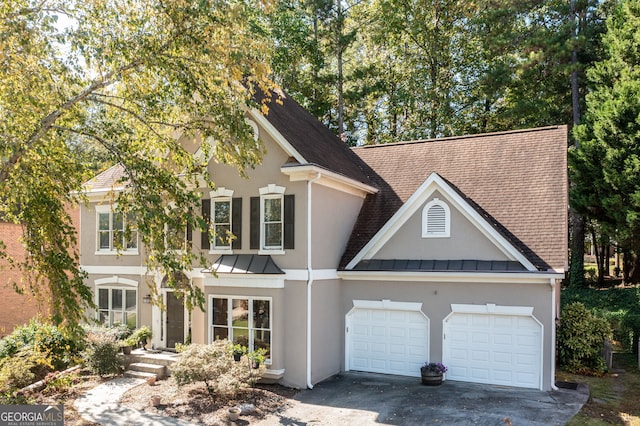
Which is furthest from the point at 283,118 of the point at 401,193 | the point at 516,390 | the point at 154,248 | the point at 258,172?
the point at 516,390

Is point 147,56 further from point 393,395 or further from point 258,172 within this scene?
point 393,395

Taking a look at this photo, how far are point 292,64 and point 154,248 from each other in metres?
23.4

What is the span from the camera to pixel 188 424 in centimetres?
1116

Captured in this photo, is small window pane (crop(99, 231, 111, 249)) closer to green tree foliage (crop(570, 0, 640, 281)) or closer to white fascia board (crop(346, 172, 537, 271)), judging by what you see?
white fascia board (crop(346, 172, 537, 271))

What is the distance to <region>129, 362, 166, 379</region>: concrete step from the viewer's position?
1477cm

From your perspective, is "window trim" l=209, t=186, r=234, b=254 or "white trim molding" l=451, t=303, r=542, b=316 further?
"window trim" l=209, t=186, r=234, b=254

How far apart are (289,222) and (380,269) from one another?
3.05 m

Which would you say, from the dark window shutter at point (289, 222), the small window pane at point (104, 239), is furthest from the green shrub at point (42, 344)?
the dark window shutter at point (289, 222)

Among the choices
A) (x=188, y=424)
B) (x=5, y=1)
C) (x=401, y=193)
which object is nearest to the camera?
(x=5, y=1)

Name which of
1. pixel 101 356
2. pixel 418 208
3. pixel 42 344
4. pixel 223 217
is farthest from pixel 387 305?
pixel 42 344

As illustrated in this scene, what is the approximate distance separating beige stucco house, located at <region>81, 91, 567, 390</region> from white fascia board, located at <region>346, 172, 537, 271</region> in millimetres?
35

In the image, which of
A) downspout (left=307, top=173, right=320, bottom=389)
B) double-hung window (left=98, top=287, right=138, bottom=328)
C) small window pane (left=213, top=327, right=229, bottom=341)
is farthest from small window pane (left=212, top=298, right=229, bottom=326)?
double-hung window (left=98, top=287, right=138, bottom=328)

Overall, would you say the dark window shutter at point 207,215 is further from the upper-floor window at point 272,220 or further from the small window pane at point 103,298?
the small window pane at point 103,298

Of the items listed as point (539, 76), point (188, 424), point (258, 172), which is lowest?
point (188, 424)
